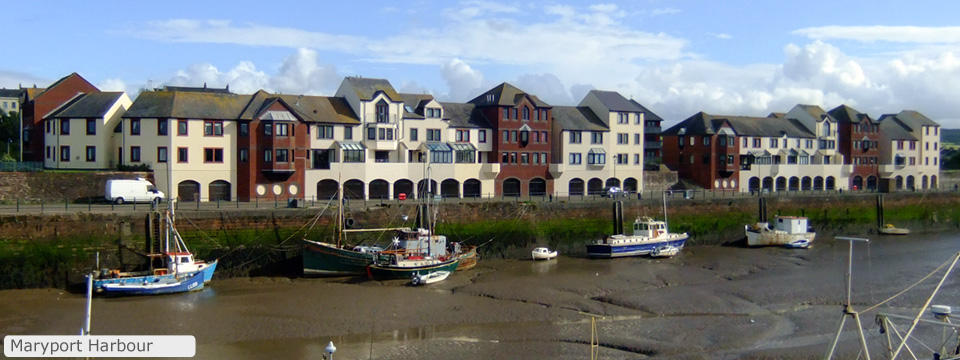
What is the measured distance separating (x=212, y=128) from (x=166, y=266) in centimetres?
1541

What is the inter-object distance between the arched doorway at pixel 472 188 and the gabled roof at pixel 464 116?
422cm

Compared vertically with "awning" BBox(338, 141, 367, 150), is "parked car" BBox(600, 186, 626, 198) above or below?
below

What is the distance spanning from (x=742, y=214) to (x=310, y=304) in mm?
36829

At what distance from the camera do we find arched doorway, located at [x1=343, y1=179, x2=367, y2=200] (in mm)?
54156

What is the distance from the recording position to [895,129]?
8750 centimetres

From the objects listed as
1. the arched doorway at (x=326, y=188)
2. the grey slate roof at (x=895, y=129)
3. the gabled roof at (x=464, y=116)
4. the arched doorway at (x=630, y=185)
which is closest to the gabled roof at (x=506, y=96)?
the gabled roof at (x=464, y=116)

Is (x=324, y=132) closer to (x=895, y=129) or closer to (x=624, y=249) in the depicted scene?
(x=624, y=249)

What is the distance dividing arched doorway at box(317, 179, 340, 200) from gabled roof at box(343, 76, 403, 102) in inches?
248

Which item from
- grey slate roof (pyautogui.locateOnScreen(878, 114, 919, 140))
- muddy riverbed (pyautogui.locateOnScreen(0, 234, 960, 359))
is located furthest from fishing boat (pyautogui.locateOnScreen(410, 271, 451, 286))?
grey slate roof (pyautogui.locateOnScreen(878, 114, 919, 140))

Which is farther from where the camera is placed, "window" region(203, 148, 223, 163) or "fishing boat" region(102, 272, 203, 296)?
"window" region(203, 148, 223, 163)

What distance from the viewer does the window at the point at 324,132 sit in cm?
5420

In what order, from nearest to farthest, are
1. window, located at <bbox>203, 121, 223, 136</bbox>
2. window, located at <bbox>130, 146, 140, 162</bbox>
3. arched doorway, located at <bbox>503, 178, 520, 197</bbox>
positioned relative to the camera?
window, located at <bbox>130, 146, 140, 162</bbox>
window, located at <bbox>203, 121, 223, 136</bbox>
arched doorway, located at <bbox>503, 178, 520, 197</bbox>

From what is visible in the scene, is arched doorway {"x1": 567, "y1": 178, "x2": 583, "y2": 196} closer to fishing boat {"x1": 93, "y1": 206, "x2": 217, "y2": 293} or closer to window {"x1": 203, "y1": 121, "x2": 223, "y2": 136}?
window {"x1": 203, "y1": 121, "x2": 223, "y2": 136}

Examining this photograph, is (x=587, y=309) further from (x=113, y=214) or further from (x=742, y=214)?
(x=742, y=214)
